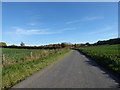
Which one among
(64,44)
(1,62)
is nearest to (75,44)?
(64,44)

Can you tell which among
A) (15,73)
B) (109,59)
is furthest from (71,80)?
(109,59)

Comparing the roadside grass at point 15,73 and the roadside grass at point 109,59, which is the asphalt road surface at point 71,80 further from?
the roadside grass at point 109,59

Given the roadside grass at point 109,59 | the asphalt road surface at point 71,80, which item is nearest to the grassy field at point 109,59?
the roadside grass at point 109,59

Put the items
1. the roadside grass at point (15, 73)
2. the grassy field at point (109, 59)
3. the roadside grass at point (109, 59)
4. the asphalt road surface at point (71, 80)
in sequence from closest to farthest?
the asphalt road surface at point (71, 80) → the roadside grass at point (15, 73) → the roadside grass at point (109, 59) → the grassy field at point (109, 59)

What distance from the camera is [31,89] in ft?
20.1

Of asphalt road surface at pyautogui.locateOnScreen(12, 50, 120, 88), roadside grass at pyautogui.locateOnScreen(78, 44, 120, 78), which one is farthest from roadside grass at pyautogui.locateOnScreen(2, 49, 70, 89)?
roadside grass at pyautogui.locateOnScreen(78, 44, 120, 78)

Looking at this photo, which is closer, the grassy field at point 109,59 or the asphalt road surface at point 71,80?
the asphalt road surface at point 71,80

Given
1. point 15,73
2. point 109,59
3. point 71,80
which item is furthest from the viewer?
point 109,59

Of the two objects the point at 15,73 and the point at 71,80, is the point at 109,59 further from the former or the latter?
the point at 15,73

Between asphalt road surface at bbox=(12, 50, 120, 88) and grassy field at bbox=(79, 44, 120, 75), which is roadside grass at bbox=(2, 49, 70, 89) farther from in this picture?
grassy field at bbox=(79, 44, 120, 75)

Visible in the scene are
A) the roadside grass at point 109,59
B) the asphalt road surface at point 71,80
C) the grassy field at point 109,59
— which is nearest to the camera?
the asphalt road surface at point 71,80

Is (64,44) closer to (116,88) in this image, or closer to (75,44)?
(75,44)

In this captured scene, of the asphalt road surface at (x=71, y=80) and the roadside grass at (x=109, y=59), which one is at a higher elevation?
the roadside grass at (x=109, y=59)

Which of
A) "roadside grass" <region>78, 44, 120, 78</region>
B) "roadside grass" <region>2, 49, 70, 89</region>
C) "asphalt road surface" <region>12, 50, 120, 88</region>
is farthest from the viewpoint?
"roadside grass" <region>78, 44, 120, 78</region>
